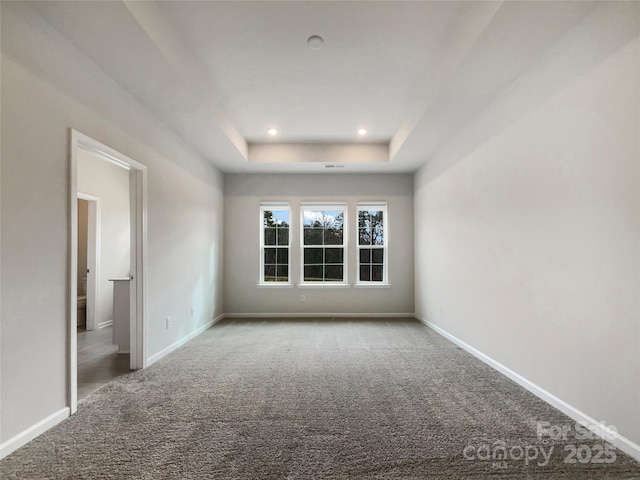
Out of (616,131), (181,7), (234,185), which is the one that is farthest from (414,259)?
(181,7)

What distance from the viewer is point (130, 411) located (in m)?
2.38

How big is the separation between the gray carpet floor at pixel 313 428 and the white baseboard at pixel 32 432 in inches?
1.8

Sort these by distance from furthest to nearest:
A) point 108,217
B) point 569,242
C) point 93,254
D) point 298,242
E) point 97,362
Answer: point 298,242 < point 108,217 < point 93,254 < point 97,362 < point 569,242

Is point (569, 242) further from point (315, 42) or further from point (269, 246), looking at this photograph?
point (269, 246)

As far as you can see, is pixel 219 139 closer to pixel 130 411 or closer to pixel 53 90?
pixel 53 90

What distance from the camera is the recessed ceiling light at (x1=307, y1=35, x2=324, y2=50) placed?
2588mm

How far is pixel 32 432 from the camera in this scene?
2.00 m

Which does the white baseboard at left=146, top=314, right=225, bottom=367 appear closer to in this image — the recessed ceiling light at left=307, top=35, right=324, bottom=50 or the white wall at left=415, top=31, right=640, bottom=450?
the recessed ceiling light at left=307, top=35, right=324, bottom=50

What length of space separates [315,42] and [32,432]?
11.0ft

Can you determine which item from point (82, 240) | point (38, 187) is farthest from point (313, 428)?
point (82, 240)

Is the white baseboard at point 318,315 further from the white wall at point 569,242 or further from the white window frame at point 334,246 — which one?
the white wall at point 569,242

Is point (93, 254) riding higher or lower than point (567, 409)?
higher

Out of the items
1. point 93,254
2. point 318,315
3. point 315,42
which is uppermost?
point 315,42

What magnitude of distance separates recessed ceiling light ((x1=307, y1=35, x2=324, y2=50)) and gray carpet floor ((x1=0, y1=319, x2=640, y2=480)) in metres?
2.86
